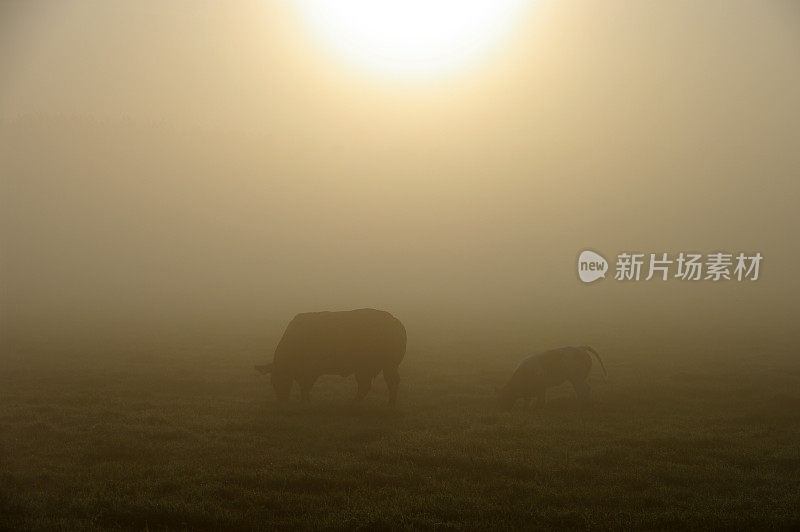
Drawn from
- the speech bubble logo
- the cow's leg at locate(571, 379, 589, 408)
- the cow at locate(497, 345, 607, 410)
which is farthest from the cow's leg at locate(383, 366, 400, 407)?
the speech bubble logo

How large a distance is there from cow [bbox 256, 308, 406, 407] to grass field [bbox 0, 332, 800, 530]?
64cm

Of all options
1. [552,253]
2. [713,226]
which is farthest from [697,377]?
[713,226]

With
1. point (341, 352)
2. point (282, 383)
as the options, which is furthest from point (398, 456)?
point (282, 383)

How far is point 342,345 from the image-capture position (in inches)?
645

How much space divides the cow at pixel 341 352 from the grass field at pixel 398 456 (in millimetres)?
637

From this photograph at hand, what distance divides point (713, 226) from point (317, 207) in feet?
257

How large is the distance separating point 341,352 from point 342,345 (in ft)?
0.55

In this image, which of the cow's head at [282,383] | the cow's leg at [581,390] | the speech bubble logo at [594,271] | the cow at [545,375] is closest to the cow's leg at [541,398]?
the cow at [545,375]

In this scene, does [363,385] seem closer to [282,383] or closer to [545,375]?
[282,383]

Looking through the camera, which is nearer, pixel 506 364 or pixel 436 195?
pixel 506 364

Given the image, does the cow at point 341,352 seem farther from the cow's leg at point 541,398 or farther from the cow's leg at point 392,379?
the cow's leg at point 541,398

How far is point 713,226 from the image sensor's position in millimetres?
128250

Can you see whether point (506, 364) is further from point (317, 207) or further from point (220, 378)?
point (317, 207)

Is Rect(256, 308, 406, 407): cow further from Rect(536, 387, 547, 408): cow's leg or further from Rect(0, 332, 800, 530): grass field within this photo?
Rect(536, 387, 547, 408): cow's leg
